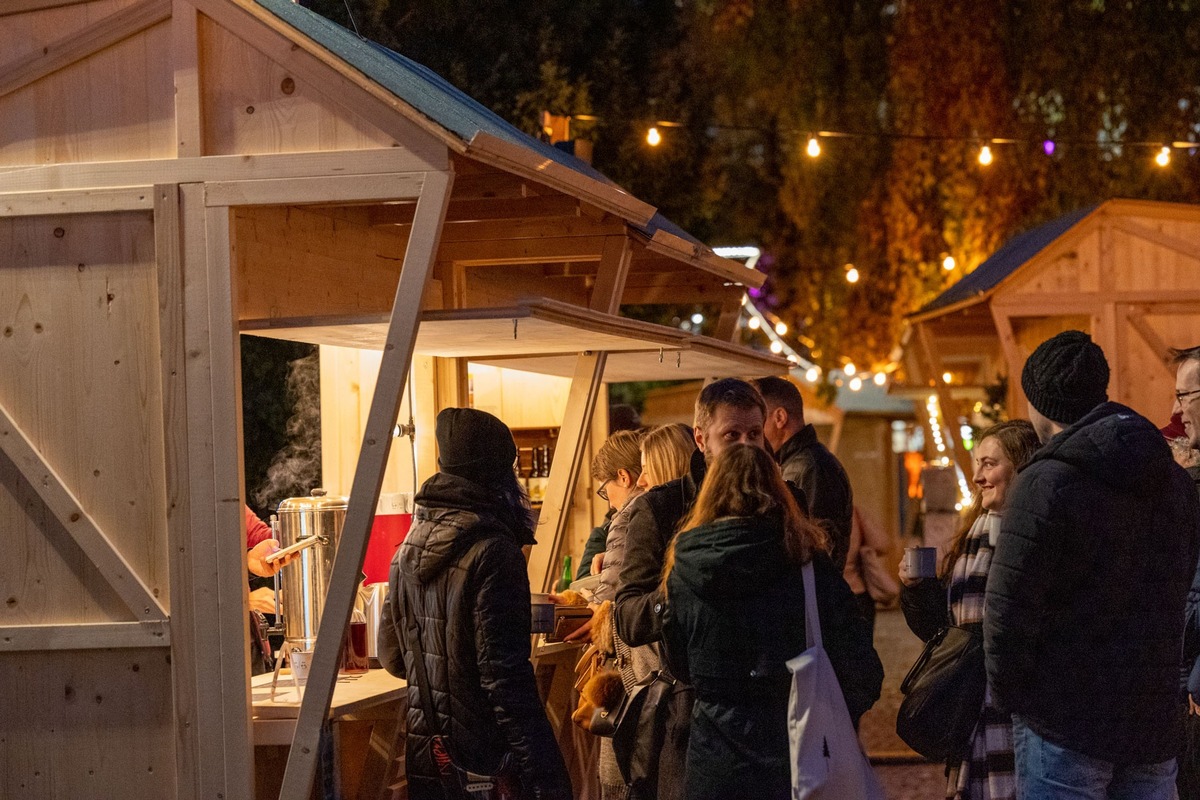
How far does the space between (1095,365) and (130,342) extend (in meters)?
2.94

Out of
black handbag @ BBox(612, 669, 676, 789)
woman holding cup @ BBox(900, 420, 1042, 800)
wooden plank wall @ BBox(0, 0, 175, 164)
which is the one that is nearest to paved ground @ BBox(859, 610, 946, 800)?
woman holding cup @ BBox(900, 420, 1042, 800)

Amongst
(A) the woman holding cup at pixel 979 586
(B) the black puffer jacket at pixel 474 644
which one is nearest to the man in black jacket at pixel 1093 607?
(A) the woman holding cup at pixel 979 586

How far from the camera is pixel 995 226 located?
1959cm

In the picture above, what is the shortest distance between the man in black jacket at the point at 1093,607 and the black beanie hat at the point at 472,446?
5.10 ft

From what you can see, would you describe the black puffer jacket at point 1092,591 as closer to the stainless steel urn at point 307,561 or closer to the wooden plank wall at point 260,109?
the wooden plank wall at point 260,109

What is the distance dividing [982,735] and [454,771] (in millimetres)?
1663

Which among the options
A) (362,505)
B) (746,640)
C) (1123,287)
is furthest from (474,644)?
(1123,287)

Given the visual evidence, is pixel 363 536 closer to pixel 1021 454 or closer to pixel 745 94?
pixel 1021 454

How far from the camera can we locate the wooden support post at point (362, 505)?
4422 millimetres

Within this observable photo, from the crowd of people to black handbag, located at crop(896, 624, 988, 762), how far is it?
33mm

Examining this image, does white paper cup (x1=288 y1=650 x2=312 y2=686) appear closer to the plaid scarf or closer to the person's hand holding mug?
the person's hand holding mug

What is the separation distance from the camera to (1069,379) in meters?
→ 3.92

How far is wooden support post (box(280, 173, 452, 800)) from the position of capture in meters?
4.42

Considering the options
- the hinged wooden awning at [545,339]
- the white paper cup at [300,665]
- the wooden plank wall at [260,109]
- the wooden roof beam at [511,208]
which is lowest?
the white paper cup at [300,665]
